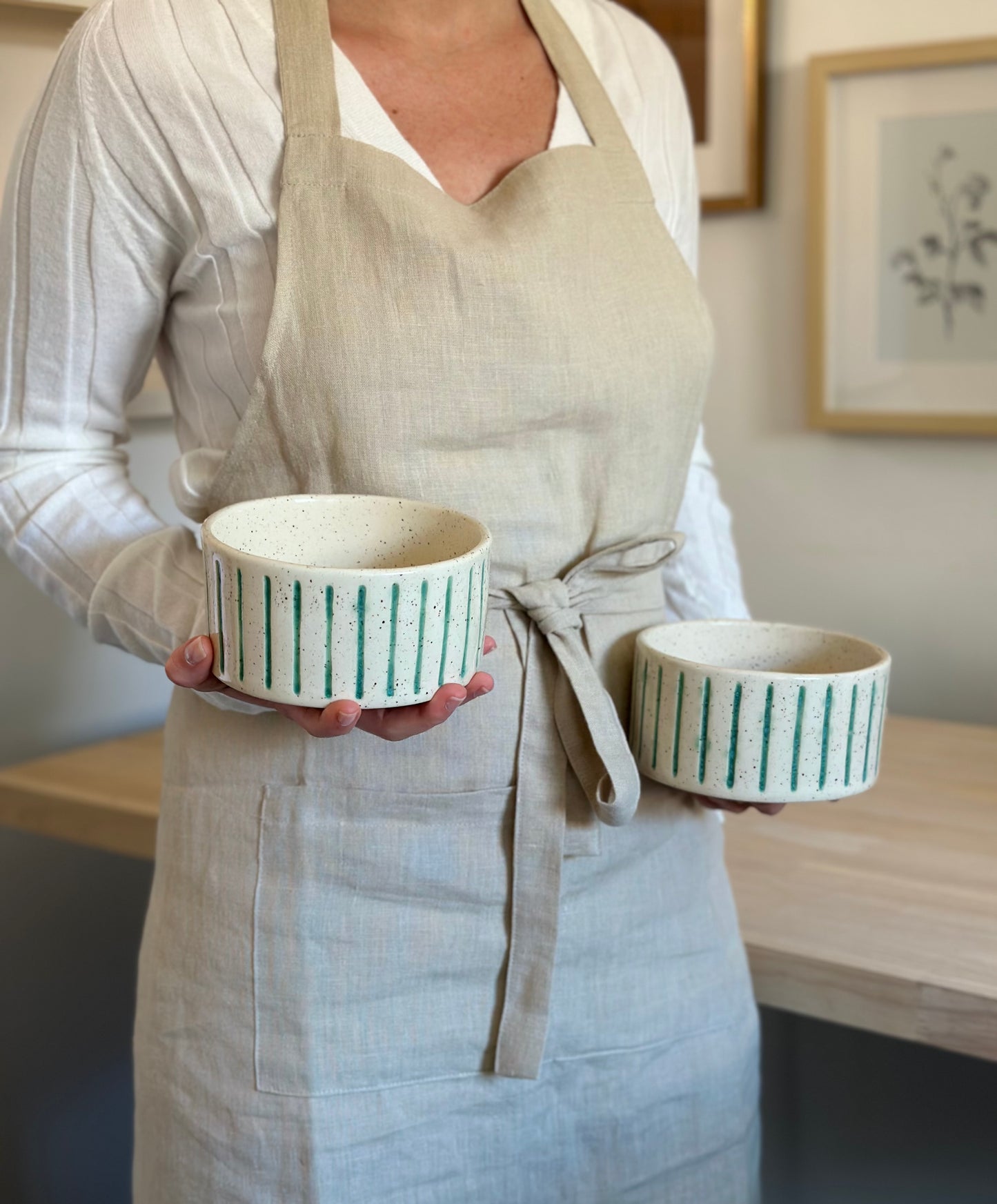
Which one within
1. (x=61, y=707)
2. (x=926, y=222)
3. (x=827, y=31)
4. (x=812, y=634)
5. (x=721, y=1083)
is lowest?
(x=721, y=1083)

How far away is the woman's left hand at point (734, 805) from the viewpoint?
2.32ft

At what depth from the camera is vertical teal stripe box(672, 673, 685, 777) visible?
2.29 ft

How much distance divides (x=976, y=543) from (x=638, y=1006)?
899 mm

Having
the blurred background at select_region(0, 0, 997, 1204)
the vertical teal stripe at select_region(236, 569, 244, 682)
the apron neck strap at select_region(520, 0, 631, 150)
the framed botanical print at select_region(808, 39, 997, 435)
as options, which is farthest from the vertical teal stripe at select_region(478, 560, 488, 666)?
the framed botanical print at select_region(808, 39, 997, 435)

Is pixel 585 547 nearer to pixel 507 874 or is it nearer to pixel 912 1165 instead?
pixel 507 874

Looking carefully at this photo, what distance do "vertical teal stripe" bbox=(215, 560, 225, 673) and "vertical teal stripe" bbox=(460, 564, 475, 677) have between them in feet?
0.36

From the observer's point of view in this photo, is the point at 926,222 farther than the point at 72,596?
Yes

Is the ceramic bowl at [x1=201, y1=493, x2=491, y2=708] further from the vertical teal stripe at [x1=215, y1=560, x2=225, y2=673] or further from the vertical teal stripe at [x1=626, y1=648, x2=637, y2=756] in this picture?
the vertical teal stripe at [x1=626, y1=648, x2=637, y2=756]

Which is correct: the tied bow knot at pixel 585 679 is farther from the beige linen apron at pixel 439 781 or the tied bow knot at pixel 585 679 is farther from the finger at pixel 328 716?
the finger at pixel 328 716

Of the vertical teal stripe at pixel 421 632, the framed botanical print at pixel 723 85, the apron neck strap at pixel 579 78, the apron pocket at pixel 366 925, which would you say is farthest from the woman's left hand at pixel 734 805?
the framed botanical print at pixel 723 85

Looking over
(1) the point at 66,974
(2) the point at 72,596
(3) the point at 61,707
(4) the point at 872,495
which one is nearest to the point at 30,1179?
(1) the point at 66,974

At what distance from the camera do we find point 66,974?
4.27 ft

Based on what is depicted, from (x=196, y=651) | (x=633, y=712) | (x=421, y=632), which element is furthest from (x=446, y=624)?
(x=633, y=712)

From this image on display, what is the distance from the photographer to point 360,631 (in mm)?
545
